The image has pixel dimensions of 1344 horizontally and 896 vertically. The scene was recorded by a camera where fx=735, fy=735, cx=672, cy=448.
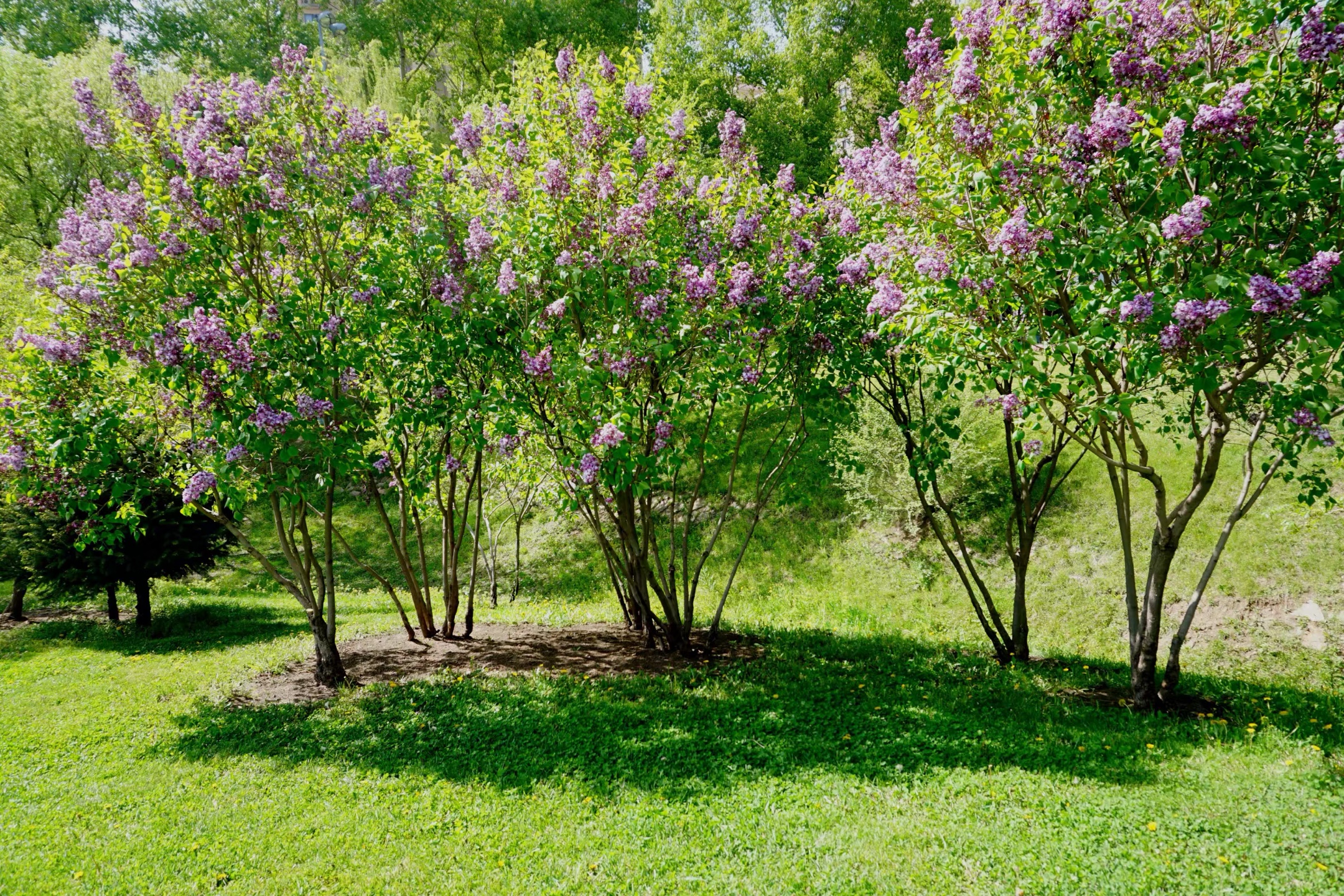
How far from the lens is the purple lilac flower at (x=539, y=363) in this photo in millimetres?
5941

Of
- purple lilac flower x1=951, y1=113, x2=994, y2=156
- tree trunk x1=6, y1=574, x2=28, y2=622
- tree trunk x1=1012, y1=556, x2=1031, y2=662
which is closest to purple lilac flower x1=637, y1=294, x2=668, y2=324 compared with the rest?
purple lilac flower x1=951, y1=113, x2=994, y2=156

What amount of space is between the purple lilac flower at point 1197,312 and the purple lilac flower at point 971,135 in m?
1.73

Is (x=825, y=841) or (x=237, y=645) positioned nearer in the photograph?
(x=825, y=841)

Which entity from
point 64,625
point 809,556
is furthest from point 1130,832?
point 64,625

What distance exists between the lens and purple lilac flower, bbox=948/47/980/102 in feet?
15.4

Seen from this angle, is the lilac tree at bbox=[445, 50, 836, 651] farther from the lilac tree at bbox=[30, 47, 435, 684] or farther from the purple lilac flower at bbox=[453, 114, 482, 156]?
the lilac tree at bbox=[30, 47, 435, 684]

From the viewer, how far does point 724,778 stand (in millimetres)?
5199

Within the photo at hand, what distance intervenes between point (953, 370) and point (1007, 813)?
9.22 ft

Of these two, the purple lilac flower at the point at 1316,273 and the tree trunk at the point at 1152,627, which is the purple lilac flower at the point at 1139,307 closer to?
the purple lilac flower at the point at 1316,273

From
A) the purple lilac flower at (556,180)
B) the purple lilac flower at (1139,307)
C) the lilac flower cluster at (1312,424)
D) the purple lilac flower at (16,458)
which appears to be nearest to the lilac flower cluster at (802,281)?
the purple lilac flower at (556,180)

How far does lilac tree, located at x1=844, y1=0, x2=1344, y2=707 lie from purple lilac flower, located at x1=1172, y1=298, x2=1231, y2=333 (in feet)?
0.04

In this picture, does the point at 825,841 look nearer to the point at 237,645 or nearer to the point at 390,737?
the point at 390,737

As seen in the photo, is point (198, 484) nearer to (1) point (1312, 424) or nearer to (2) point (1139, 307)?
(2) point (1139, 307)

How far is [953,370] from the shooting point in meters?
5.02
